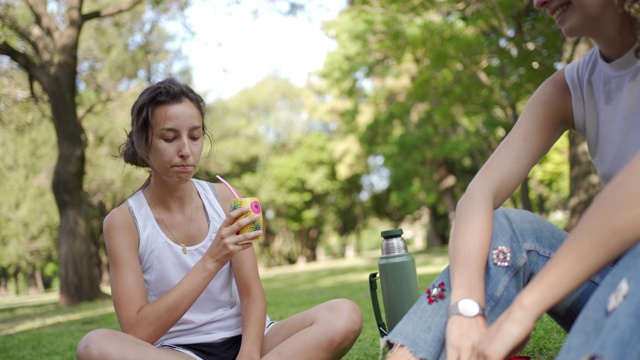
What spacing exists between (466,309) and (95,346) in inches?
54.3

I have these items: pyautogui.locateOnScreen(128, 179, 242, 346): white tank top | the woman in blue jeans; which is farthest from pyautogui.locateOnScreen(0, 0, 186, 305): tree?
the woman in blue jeans

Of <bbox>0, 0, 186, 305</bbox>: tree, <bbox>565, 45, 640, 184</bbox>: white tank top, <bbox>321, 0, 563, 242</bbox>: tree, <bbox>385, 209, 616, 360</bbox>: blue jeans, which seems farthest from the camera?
<bbox>0, 0, 186, 305</bbox>: tree

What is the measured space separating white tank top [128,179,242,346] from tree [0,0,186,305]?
9949 mm

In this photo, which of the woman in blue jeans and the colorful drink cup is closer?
the woman in blue jeans

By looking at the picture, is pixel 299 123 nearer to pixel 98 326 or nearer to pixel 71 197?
pixel 71 197

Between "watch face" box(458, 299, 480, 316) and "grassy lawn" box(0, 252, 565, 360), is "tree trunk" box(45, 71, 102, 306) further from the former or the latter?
"watch face" box(458, 299, 480, 316)

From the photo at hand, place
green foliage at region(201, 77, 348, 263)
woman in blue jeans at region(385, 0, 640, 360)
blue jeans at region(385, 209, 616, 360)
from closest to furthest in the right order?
1. woman in blue jeans at region(385, 0, 640, 360)
2. blue jeans at region(385, 209, 616, 360)
3. green foliage at region(201, 77, 348, 263)

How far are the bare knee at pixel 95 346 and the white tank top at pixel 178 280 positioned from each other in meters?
0.25

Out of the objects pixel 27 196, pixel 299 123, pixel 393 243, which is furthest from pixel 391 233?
pixel 299 123

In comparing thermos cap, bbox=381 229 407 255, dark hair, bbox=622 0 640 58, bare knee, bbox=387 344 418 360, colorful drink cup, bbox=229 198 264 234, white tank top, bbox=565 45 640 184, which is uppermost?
dark hair, bbox=622 0 640 58

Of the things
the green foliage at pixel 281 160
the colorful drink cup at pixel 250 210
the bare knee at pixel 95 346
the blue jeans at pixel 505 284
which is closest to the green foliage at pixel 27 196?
the green foliage at pixel 281 160

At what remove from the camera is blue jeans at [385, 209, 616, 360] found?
71.7 inches

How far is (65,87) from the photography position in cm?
1209

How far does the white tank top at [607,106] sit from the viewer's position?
1.95 metres
